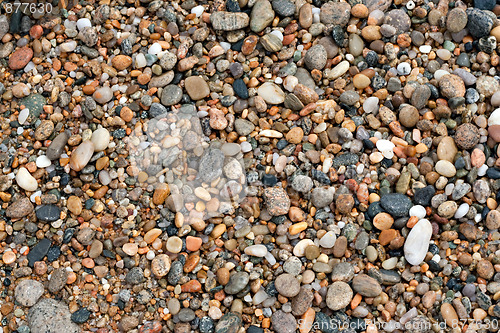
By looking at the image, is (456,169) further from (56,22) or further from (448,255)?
(56,22)

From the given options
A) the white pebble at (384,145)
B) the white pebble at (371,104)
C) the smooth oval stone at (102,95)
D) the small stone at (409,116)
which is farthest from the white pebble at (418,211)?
the smooth oval stone at (102,95)

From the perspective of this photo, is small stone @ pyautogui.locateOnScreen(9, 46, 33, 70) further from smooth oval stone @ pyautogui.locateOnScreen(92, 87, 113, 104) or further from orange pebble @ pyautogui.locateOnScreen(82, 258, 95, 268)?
orange pebble @ pyautogui.locateOnScreen(82, 258, 95, 268)

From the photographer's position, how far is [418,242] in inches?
89.2

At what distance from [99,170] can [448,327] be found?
1.81 meters

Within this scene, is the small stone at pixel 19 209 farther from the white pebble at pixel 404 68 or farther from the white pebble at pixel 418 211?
the white pebble at pixel 404 68

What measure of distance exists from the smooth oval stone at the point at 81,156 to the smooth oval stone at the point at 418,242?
160 centimetres

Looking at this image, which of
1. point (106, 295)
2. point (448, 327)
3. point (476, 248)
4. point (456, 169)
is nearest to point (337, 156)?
point (456, 169)

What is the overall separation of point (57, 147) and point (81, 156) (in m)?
0.14

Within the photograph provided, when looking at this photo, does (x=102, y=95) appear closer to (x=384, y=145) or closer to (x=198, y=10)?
(x=198, y=10)

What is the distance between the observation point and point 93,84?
258cm

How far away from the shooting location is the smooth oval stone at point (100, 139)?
2428 mm

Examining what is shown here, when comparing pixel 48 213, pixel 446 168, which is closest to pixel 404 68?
pixel 446 168

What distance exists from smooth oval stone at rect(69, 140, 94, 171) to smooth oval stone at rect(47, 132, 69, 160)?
0.07m

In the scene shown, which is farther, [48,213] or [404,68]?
[404,68]
